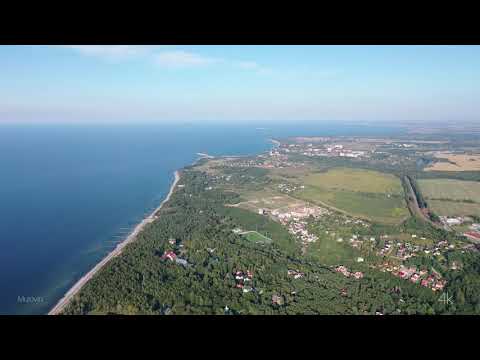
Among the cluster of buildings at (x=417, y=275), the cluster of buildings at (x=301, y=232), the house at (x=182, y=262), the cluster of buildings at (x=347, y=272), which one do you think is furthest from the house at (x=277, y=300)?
the cluster of buildings at (x=301, y=232)

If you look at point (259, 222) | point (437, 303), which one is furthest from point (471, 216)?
point (259, 222)

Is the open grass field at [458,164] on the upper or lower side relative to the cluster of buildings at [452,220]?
upper

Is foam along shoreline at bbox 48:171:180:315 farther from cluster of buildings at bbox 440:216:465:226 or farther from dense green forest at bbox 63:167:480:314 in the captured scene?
cluster of buildings at bbox 440:216:465:226

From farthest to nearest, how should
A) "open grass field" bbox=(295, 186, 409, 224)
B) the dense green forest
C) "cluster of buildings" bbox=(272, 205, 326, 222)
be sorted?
"cluster of buildings" bbox=(272, 205, 326, 222) → "open grass field" bbox=(295, 186, 409, 224) → the dense green forest

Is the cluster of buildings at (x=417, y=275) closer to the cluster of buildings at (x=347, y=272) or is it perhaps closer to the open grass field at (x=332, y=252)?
the cluster of buildings at (x=347, y=272)

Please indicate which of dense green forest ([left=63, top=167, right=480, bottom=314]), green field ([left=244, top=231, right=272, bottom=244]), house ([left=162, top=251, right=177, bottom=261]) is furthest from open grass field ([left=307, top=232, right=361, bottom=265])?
house ([left=162, top=251, right=177, bottom=261])
